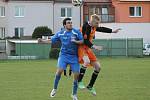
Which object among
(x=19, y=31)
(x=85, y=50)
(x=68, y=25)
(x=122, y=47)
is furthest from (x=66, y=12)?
(x=68, y=25)

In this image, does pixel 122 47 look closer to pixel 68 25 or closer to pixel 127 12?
pixel 127 12

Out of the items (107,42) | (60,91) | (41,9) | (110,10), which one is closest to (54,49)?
(107,42)

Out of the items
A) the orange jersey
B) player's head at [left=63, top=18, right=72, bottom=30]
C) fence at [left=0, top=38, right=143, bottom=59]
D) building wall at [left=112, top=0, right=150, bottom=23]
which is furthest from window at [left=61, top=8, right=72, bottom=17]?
player's head at [left=63, top=18, right=72, bottom=30]

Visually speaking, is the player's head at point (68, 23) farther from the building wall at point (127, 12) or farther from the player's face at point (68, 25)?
the building wall at point (127, 12)

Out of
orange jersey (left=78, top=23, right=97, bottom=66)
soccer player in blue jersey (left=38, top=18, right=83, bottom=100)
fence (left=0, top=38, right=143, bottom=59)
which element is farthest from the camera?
fence (left=0, top=38, right=143, bottom=59)

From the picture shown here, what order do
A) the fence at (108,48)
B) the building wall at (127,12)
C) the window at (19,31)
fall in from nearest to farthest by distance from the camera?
1. the fence at (108,48)
2. the window at (19,31)
3. the building wall at (127,12)

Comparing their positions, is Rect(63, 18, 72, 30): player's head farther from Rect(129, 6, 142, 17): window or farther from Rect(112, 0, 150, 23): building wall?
Rect(129, 6, 142, 17): window

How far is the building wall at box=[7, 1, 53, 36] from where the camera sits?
76250 millimetres

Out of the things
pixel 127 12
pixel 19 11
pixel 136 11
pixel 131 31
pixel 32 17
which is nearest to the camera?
pixel 131 31

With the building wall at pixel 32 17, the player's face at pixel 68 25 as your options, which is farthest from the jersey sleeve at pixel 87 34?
the building wall at pixel 32 17

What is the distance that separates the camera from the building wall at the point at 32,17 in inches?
3002

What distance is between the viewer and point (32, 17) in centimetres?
7650

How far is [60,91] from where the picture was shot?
17.2 meters

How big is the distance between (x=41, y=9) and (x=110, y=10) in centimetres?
1061
